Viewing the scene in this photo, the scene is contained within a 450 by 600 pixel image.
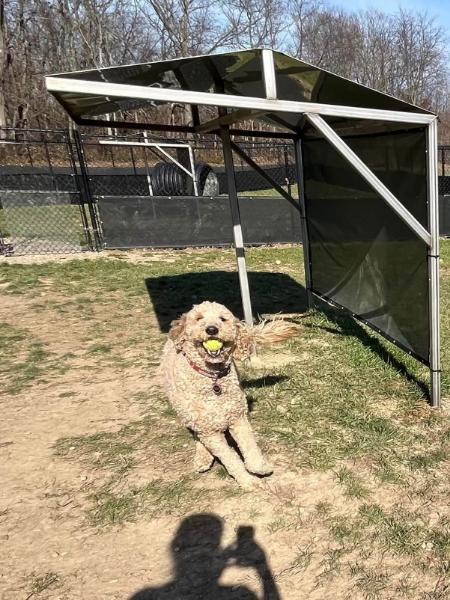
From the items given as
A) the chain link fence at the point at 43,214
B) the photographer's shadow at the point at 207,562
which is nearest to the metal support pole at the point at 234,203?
the photographer's shadow at the point at 207,562

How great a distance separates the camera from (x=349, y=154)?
338cm

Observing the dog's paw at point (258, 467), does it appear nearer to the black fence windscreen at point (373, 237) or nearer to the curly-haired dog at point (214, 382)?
the curly-haired dog at point (214, 382)

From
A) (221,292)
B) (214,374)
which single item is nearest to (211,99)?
(214,374)

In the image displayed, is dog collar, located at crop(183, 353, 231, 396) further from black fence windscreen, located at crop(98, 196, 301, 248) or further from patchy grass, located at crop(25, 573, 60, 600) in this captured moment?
black fence windscreen, located at crop(98, 196, 301, 248)

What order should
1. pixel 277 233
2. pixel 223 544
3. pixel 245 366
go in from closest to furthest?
pixel 223 544, pixel 245 366, pixel 277 233

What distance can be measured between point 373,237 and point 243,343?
2164 mm

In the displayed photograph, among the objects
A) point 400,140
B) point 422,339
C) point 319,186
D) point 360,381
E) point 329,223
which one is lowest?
point 360,381

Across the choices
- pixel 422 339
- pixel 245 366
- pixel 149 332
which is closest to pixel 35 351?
pixel 149 332

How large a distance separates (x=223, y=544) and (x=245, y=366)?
224cm

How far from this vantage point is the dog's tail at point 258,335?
2828 millimetres

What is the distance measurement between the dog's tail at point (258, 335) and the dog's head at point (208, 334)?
0.05 metres

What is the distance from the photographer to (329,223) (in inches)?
209

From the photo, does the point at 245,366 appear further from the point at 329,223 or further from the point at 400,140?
the point at 400,140

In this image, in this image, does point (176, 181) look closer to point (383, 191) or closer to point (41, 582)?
point (383, 191)
